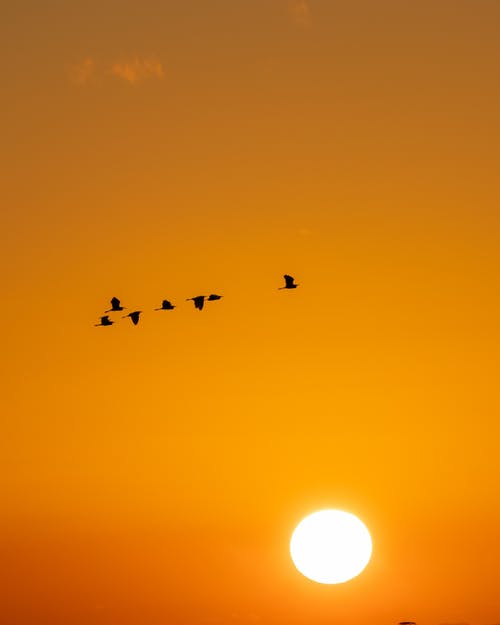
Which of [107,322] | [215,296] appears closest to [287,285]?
[215,296]

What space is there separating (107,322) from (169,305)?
9786mm

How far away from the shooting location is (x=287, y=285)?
185m

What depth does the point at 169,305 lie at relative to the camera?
180500mm

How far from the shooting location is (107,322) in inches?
7387

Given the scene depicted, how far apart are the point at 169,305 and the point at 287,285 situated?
494 inches

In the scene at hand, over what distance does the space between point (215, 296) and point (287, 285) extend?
23.6 ft

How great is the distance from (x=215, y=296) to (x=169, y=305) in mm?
6674

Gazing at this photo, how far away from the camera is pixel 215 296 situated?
609ft

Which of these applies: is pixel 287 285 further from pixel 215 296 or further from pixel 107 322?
pixel 107 322
